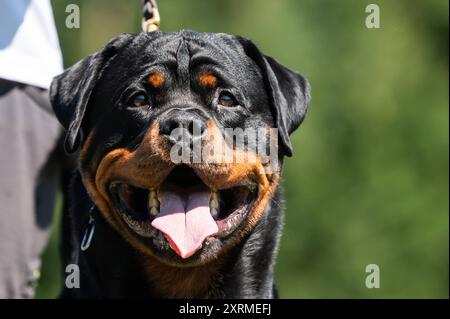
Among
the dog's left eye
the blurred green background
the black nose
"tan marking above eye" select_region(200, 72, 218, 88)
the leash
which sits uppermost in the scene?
the leash

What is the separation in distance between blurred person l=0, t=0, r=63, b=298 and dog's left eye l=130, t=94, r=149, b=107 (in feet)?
2.04

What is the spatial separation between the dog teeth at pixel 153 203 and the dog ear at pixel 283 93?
0.58 m

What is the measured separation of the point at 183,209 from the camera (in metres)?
3.62

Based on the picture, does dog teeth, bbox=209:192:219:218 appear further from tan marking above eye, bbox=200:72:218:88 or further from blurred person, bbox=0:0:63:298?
blurred person, bbox=0:0:63:298

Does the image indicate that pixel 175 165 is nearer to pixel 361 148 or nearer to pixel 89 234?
pixel 89 234

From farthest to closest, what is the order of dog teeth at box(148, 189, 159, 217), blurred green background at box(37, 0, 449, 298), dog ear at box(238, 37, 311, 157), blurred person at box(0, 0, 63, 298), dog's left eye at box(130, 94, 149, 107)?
blurred green background at box(37, 0, 449, 298) → blurred person at box(0, 0, 63, 298) → dog ear at box(238, 37, 311, 157) → dog's left eye at box(130, 94, 149, 107) → dog teeth at box(148, 189, 159, 217)

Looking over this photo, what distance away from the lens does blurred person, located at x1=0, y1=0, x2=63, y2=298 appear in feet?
13.6

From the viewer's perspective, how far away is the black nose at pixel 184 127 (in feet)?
11.5

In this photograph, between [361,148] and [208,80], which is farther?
[361,148]

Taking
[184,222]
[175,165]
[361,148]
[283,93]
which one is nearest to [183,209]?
[184,222]

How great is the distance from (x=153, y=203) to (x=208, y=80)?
21.7 inches
